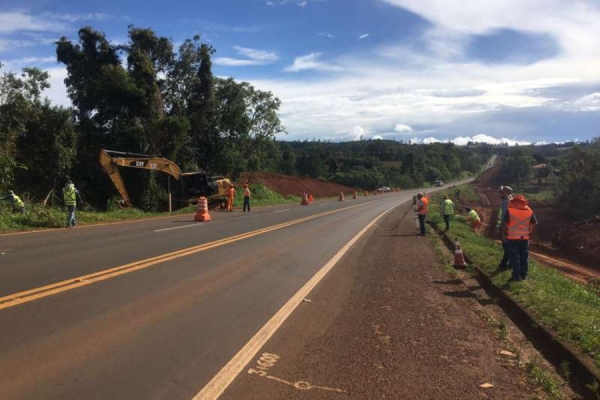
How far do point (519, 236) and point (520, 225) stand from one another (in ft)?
0.70

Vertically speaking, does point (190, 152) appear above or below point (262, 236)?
above

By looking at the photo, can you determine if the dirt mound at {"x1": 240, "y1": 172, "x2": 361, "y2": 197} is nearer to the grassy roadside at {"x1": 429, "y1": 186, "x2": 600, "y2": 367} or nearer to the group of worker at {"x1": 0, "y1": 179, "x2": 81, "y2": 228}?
the group of worker at {"x1": 0, "y1": 179, "x2": 81, "y2": 228}

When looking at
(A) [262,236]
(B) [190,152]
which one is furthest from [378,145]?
(A) [262,236]

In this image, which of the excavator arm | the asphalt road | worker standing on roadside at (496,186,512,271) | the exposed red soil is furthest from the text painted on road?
the excavator arm

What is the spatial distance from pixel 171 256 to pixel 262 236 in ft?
17.9

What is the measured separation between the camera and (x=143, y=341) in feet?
18.2

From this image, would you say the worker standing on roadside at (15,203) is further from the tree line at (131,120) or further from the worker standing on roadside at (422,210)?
the worker standing on roadside at (422,210)

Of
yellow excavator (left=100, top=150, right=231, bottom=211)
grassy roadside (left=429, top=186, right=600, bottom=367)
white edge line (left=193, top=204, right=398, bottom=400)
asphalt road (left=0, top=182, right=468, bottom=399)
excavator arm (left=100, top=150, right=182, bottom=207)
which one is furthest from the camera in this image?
yellow excavator (left=100, top=150, right=231, bottom=211)

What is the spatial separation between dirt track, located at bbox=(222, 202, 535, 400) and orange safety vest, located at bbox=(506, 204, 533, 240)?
56.9 inches

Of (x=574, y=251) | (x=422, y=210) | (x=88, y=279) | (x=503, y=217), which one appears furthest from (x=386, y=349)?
(x=574, y=251)

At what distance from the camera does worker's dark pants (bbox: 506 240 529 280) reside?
32.2 feet

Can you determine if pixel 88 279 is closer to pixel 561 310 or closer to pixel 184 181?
pixel 561 310

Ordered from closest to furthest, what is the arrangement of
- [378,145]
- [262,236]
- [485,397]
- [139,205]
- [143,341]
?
[485,397], [143,341], [262,236], [139,205], [378,145]

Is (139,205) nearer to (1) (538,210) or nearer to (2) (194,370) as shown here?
(2) (194,370)
